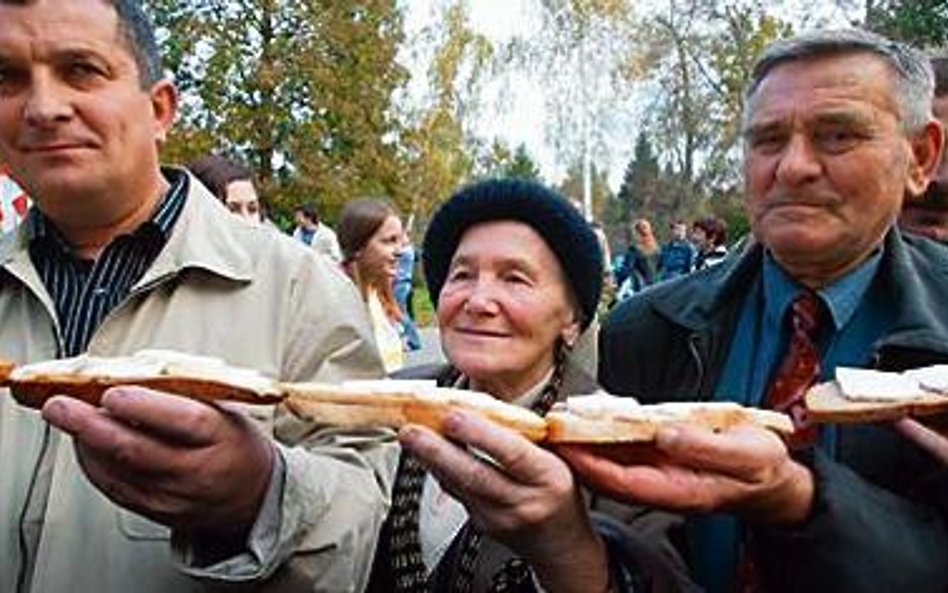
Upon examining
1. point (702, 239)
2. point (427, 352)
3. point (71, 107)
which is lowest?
point (427, 352)

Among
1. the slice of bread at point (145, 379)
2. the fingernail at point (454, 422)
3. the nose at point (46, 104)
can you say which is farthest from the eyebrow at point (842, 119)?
the nose at point (46, 104)

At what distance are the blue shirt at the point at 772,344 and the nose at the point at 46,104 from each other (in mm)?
1202

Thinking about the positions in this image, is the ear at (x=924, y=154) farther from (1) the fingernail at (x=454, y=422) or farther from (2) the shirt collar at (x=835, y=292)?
(1) the fingernail at (x=454, y=422)

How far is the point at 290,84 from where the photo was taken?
27.4 m

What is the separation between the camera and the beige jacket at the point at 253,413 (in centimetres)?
187

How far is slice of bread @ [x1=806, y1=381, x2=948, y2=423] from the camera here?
1.70m

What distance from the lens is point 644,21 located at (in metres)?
38.6

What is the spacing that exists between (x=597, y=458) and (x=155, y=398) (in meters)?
0.57

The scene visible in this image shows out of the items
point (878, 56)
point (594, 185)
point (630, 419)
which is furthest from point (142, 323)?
point (594, 185)

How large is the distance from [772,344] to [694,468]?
2.23ft

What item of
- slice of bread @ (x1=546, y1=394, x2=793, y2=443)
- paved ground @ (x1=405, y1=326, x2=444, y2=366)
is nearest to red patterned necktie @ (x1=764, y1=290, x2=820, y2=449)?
slice of bread @ (x1=546, y1=394, x2=793, y2=443)

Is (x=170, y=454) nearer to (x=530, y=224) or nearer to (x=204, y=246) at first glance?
(x=204, y=246)

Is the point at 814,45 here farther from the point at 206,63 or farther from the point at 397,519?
the point at 206,63

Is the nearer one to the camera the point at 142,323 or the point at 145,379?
the point at 145,379
